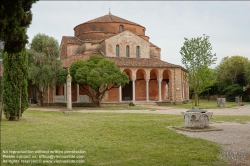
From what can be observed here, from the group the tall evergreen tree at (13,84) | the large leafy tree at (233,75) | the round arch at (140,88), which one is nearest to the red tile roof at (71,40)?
the round arch at (140,88)

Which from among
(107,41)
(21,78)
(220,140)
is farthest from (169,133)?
(107,41)

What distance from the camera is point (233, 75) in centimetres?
4731

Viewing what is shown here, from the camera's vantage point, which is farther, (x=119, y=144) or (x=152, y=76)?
(x=152, y=76)

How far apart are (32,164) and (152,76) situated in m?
31.5

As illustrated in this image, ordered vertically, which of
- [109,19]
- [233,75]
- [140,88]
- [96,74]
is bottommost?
[140,88]

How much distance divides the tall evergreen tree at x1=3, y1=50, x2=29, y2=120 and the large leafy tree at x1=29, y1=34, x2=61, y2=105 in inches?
457

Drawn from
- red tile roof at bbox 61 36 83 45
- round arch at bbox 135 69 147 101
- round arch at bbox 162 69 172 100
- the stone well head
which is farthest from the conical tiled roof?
the stone well head

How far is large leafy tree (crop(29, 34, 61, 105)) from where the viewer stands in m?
25.7

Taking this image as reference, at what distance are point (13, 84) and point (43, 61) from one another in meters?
13.2

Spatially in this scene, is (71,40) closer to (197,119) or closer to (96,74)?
(96,74)

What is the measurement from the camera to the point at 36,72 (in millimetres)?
25344

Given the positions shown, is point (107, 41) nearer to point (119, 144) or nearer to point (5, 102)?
point (5, 102)

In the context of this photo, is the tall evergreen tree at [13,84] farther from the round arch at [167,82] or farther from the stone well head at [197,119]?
the round arch at [167,82]

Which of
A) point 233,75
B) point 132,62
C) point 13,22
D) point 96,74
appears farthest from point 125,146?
point 233,75
